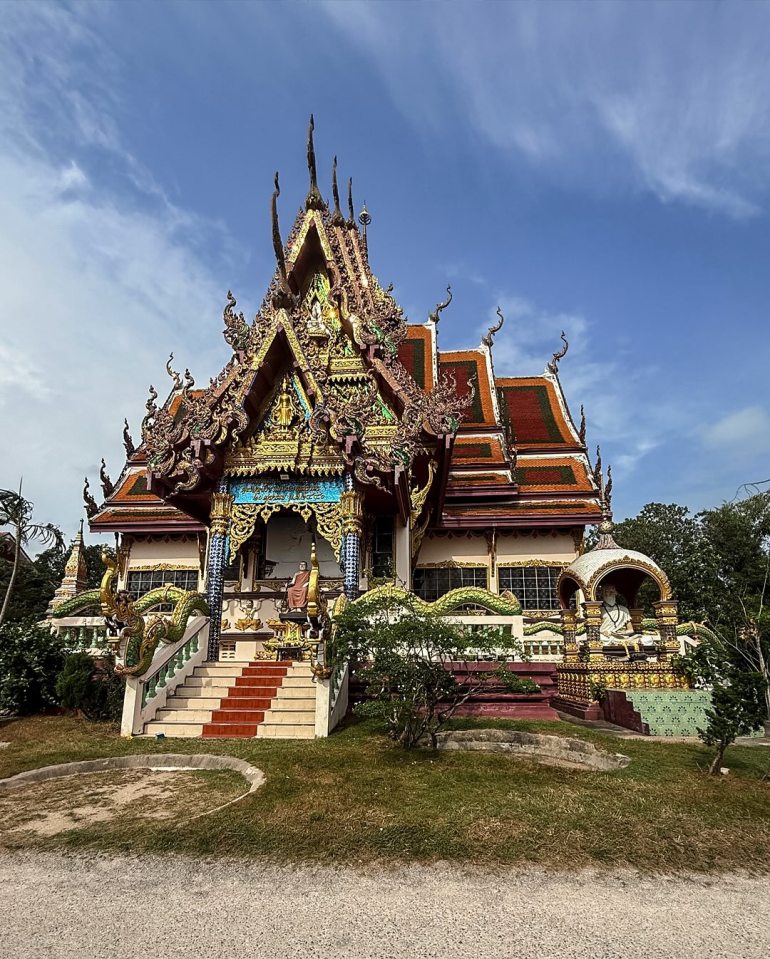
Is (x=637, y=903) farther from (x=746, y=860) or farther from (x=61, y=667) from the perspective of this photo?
(x=61, y=667)

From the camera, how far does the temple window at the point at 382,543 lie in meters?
14.5

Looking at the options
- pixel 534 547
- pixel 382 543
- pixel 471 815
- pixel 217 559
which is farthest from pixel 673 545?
pixel 471 815

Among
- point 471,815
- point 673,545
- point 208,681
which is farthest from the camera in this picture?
point 673,545

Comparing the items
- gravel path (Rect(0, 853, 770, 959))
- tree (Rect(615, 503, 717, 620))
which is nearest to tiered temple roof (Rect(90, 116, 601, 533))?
gravel path (Rect(0, 853, 770, 959))

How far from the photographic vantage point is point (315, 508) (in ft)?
41.0

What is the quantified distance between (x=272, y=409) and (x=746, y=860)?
11032mm

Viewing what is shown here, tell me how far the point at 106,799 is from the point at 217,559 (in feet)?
21.6

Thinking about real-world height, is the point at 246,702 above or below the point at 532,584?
below

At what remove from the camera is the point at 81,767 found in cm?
699

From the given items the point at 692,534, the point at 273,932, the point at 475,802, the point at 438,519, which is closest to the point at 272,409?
the point at 438,519

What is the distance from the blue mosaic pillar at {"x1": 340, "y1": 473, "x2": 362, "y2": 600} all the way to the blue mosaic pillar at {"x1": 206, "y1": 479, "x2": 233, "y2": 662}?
230 cm

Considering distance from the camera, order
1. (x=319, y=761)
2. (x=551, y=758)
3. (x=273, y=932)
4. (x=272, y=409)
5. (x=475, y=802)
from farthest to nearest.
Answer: (x=272, y=409), (x=551, y=758), (x=319, y=761), (x=475, y=802), (x=273, y=932)

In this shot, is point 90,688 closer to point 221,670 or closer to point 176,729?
point 221,670

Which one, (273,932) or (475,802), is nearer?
(273,932)
